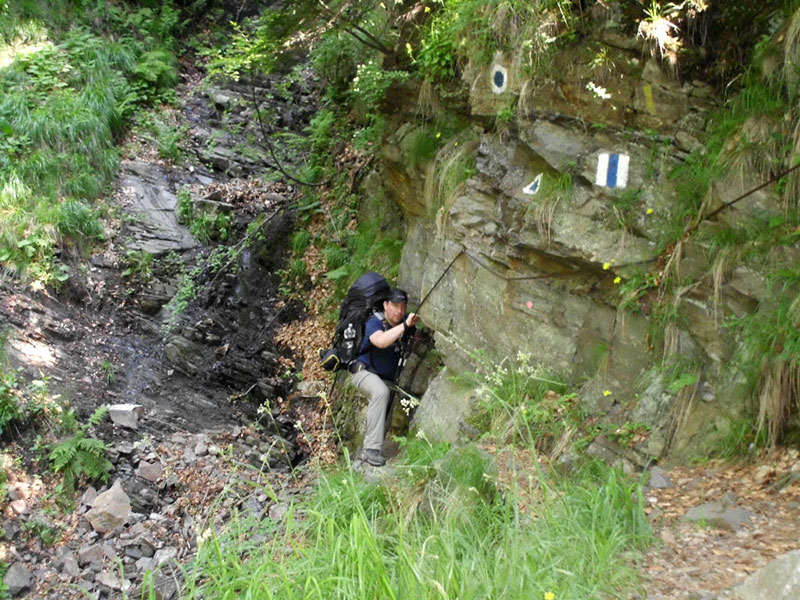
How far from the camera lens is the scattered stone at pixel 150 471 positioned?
23.7 feet

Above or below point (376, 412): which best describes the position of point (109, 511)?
below

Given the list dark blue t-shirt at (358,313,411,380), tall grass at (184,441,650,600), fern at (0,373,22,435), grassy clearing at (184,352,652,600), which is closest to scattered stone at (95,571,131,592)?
grassy clearing at (184,352,652,600)

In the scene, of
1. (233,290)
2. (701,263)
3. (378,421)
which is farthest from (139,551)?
(701,263)

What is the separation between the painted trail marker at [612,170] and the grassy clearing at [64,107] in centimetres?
718

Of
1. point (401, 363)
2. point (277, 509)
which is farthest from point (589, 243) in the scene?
point (277, 509)

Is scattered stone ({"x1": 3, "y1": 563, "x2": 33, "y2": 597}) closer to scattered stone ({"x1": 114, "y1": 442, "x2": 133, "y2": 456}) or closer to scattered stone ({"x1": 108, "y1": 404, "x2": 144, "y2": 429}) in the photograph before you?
scattered stone ({"x1": 114, "y1": 442, "x2": 133, "y2": 456})

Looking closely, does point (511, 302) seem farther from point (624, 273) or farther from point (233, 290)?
point (233, 290)

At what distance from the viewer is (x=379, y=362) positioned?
23.9ft

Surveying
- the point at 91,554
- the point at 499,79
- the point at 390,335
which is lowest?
the point at 91,554

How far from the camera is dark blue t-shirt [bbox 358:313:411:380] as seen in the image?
7102mm

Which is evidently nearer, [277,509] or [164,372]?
[277,509]

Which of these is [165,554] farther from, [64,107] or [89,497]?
[64,107]

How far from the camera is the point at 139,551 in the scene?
6414 millimetres

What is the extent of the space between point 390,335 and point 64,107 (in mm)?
7798
